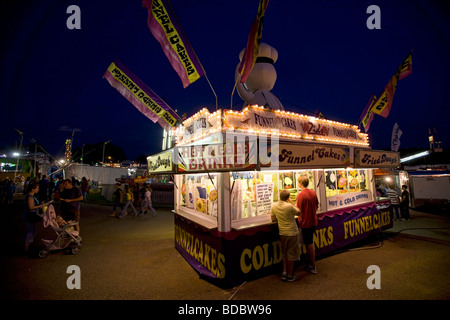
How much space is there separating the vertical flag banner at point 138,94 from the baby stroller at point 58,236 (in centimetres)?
437

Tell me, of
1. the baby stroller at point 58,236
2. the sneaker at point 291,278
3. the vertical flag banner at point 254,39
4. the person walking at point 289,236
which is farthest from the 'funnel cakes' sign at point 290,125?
the baby stroller at point 58,236

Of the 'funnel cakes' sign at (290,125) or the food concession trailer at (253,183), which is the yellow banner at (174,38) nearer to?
the food concession trailer at (253,183)

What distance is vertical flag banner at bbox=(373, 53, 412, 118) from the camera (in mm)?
7840

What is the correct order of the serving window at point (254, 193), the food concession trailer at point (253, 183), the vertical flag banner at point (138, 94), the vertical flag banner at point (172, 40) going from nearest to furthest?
the food concession trailer at point (253, 183) → the vertical flag banner at point (172, 40) → the serving window at point (254, 193) → the vertical flag banner at point (138, 94)

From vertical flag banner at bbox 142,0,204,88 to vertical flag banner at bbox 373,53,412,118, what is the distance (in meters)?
7.62

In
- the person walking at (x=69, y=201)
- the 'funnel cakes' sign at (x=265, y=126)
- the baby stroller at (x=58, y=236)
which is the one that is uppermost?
the 'funnel cakes' sign at (x=265, y=126)

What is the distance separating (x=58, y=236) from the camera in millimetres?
6262

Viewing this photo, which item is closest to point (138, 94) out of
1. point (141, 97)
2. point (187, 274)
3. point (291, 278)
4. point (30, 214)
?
point (141, 97)

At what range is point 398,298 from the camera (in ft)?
12.6

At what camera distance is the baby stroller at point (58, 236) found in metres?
6.12

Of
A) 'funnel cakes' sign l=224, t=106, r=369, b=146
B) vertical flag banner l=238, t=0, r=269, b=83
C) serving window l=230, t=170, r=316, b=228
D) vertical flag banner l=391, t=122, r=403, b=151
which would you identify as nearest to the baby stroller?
serving window l=230, t=170, r=316, b=228

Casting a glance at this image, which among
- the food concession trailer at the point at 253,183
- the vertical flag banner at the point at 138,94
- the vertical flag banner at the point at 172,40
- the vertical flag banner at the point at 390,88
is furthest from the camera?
the vertical flag banner at the point at 390,88
